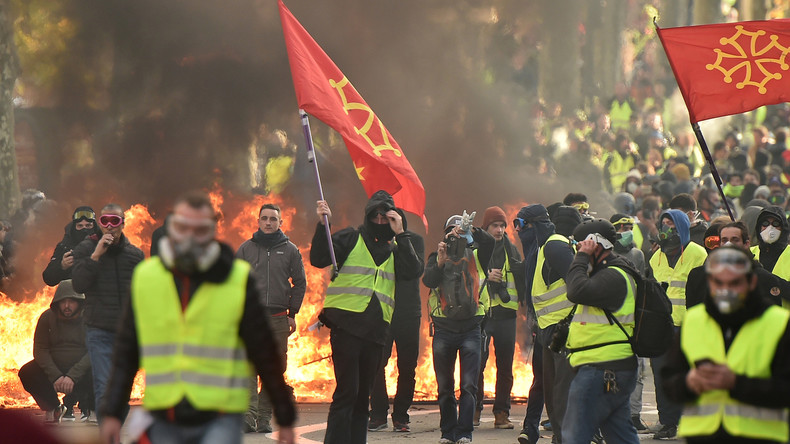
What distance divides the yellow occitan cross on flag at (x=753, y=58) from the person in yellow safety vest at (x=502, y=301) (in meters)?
2.23

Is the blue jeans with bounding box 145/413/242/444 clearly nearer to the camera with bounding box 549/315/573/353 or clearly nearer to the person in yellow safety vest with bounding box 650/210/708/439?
the camera with bounding box 549/315/573/353

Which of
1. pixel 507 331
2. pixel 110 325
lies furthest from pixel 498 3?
pixel 110 325

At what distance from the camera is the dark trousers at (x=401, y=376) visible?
9539 mm

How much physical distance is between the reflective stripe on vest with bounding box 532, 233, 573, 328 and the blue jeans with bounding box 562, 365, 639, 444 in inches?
65.5

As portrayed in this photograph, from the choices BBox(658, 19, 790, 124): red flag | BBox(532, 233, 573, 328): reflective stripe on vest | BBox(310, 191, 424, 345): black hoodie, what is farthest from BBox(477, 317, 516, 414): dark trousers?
BBox(658, 19, 790, 124): red flag

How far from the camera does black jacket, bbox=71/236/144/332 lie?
761 cm

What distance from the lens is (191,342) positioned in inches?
167

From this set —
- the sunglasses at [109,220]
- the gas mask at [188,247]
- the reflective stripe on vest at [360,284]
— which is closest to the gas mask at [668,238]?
the reflective stripe on vest at [360,284]

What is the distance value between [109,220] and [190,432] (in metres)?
3.57

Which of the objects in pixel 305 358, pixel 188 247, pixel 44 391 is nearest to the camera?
pixel 188 247

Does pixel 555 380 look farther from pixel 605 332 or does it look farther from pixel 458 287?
pixel 605 332

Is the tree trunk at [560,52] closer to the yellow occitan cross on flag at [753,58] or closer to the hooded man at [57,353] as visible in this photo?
the yellow occitan cross on flag at [753,58]

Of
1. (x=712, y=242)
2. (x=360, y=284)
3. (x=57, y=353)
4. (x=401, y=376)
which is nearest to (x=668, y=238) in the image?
(x=712, y=242)

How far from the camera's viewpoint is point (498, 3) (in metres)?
16.8
